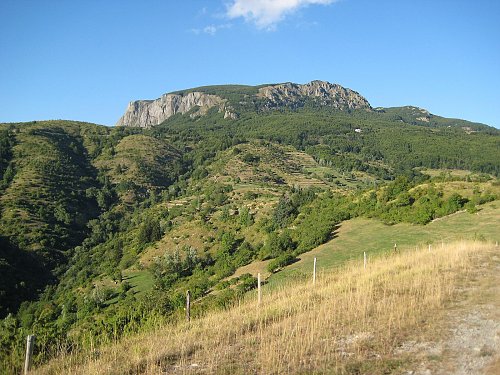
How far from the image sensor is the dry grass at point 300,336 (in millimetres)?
6306

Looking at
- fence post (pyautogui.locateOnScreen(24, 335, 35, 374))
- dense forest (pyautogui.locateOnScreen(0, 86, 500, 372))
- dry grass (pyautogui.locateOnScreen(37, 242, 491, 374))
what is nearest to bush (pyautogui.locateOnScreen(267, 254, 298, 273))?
dense forest (pyautogui.locateOnScreen(0, 86, 500, 372))

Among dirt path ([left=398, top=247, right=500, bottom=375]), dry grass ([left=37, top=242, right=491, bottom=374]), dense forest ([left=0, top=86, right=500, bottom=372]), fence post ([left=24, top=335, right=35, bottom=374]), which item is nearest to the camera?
dirt path ([left=398, top=247, right=500, bottom=375])

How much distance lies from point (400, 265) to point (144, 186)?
11621 cm

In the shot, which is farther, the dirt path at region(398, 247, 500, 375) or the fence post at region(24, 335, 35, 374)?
the fence post at region(24, 335, 35, 374)

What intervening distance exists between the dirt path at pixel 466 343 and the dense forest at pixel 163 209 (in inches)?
253

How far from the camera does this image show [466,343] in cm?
680

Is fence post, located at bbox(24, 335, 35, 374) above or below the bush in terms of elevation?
above

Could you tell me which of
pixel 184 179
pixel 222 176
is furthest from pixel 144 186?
pixel 222 176

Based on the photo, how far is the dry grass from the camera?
20.7ft

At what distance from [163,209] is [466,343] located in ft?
297

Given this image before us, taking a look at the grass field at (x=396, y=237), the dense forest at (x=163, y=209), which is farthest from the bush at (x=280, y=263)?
the grass field at (x=396, y=237)

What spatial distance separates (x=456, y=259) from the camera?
13.9 m

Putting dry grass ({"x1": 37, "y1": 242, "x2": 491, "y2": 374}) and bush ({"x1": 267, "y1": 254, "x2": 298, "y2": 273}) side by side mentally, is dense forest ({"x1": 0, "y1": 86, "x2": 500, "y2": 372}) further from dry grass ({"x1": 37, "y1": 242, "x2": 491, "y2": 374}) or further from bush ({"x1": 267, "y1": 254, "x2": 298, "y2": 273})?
dry grass ({"x1": 37, "y1": 242, "x2": 491, "y2": 374})

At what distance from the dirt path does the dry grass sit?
1.16ft
